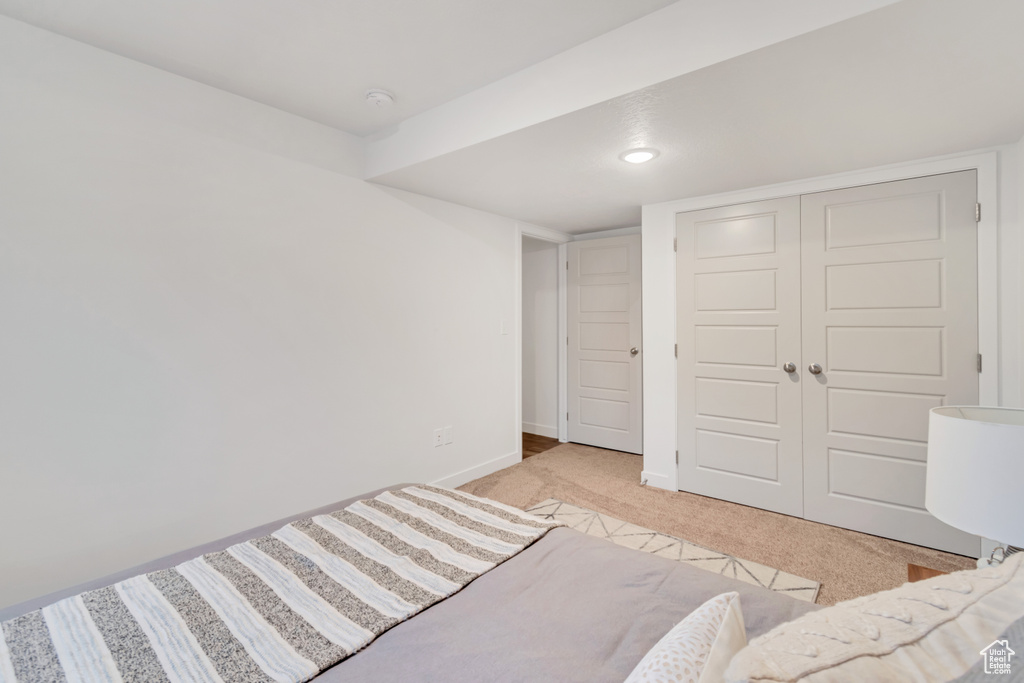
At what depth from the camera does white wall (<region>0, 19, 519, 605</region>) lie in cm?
170

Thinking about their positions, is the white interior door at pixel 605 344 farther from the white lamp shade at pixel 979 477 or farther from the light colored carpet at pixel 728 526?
the white lamp shade at pixel 979 477

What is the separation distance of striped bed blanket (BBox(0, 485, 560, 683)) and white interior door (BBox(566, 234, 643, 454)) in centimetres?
297

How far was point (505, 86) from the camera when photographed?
6.88ft

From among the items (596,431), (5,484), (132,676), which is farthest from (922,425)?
(5,484)

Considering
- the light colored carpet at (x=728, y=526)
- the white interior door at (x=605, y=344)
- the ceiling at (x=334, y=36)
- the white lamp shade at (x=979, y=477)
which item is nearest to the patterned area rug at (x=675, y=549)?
the light colored carpet at (x=728, y=526)

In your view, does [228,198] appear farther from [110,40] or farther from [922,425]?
[922,425]

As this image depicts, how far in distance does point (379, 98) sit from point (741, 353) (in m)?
2.72

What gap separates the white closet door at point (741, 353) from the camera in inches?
113

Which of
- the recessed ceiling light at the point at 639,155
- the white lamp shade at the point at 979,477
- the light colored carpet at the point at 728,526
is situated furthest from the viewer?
the recessed ceiling light at the point at 639,155

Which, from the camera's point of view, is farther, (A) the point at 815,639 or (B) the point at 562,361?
(B) the point at 562,361

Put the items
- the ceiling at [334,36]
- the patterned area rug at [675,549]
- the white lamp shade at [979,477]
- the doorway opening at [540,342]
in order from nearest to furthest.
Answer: the white lamp shade at [979,477] < the ceiling at [334,36] < the patterned area rug at [675,549] < the doorway opening at [540,342]

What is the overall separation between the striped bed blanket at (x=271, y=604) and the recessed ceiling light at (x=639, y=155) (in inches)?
74.6

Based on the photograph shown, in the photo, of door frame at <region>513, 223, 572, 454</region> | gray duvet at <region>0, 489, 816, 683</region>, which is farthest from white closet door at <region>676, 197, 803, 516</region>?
gray duvet at <region>0, 489, 816, 683</region>

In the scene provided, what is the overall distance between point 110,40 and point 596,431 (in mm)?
4270
